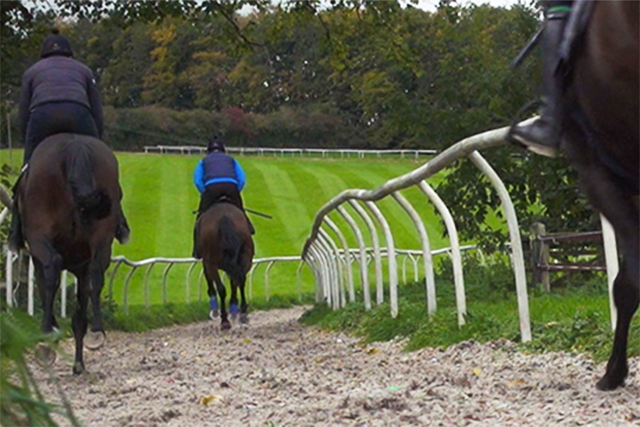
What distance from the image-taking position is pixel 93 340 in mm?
8352

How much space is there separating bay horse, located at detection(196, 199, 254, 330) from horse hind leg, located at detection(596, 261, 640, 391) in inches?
414

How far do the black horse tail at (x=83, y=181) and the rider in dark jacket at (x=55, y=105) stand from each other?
1.59 feet

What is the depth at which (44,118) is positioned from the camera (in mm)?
8273

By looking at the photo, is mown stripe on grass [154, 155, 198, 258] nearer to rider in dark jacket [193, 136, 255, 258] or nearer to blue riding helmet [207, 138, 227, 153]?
blue riding helmet [207, 138, 227, 153]

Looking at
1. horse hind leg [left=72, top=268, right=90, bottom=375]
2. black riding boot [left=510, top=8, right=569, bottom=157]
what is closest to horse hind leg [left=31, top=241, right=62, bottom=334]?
horse hind leg [left=72, top=268, right=90, bottom=375]

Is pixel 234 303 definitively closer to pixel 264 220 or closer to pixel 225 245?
pixel 225 245

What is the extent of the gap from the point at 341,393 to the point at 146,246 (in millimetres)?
35115

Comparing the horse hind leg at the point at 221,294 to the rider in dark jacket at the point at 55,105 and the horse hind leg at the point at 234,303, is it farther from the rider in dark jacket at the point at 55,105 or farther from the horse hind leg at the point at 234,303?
the rider in dark jacket at the point at 55,105

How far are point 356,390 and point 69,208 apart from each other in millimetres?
3031

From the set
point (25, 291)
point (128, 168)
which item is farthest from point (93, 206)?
point (128, 168)

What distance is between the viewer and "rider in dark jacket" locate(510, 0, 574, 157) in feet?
13.0

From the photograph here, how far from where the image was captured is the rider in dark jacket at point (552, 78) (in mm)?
3955

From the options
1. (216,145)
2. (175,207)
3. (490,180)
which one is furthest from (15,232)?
(175,207)

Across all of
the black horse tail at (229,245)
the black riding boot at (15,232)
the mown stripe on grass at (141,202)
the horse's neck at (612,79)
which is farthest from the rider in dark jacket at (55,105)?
the mown stripe on grass at (141,202)
